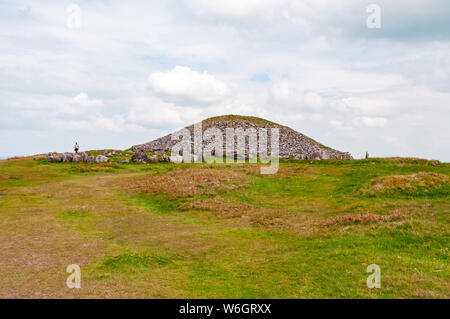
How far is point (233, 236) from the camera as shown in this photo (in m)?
20.1

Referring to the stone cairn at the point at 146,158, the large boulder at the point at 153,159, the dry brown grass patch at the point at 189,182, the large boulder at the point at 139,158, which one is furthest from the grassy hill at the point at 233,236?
the large boulder at the point at 139,158

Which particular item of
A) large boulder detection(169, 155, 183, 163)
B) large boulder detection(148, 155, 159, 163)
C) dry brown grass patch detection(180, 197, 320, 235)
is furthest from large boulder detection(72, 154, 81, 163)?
dry brown grass patch detection(180, 197, 320, 235)

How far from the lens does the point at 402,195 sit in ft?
85.2

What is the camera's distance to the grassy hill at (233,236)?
42.4 feet

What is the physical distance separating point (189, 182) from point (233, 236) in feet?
52.7

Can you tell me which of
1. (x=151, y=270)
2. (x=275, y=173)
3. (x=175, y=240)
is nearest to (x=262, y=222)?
(x=175, y=240)

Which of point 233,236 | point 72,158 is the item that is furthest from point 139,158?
point 233,236

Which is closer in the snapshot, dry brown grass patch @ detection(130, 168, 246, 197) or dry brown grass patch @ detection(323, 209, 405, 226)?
dry brown grass patch @ detection(323, 209, 405, 226)

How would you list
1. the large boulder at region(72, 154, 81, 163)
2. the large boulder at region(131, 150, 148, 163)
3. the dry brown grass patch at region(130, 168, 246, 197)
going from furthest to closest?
the large boulder at region(131, 150, 148, 163)
the large boulder at region(72, 154, 81, 163)
the dry brown grass patch at region(130, 168, 246, 197)

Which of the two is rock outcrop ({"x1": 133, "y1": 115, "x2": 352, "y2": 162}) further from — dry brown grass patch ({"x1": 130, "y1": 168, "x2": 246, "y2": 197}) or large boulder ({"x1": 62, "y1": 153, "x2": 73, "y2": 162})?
dry brown grass patch ({"x1": 130, "y1": 168, "x2": 246, "y2": 197})

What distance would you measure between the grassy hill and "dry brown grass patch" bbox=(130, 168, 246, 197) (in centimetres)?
19

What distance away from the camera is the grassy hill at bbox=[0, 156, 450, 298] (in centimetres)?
1294

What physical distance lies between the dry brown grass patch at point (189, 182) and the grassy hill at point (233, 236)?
19 cm

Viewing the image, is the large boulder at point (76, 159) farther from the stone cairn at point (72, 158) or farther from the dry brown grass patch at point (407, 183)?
the dry brown grass patch at point (407, 183)
